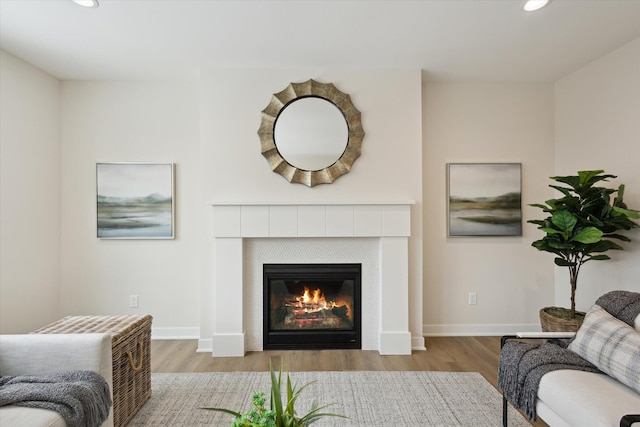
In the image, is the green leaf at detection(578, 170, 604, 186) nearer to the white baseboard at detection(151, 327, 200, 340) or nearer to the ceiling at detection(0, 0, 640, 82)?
the ceiling at detection(0, 0, 640, 82)

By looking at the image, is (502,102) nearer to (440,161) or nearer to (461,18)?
(440,161)

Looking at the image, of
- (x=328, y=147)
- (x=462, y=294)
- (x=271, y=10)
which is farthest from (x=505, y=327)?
(x=271, y=10)

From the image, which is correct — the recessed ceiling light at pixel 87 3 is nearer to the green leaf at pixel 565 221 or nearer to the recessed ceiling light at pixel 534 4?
the recessed ceiling light at pixel 534 4

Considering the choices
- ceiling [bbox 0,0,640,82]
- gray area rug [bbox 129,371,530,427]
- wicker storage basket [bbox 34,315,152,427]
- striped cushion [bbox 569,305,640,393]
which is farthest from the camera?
ceiling [bbox 0,0,640,82]

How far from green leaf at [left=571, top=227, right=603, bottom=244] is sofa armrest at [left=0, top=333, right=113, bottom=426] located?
326cm

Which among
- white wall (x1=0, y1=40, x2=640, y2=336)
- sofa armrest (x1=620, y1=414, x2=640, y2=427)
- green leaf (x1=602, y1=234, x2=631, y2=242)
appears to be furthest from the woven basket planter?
sofa armrest (x1=620, y1=414, x2=640, y2=427)

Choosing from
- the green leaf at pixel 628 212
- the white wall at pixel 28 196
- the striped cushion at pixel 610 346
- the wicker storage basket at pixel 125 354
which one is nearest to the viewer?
the striped cushion at pixel 610 346

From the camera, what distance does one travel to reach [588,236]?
2850 millimetres

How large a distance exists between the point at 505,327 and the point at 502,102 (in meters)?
2.29

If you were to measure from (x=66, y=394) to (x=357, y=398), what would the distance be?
1707mm

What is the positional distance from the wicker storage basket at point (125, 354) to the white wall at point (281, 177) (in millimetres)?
957

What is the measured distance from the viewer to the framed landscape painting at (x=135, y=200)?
3.79 metres

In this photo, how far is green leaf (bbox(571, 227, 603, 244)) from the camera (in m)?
2.80

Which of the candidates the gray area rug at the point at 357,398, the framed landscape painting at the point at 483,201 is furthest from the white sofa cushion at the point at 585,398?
the framed landscape painting at the point at 483,201
